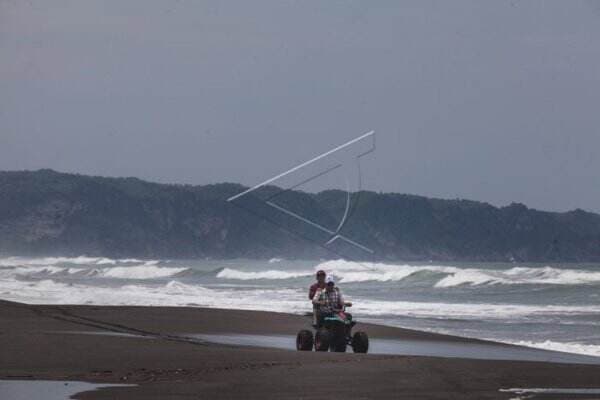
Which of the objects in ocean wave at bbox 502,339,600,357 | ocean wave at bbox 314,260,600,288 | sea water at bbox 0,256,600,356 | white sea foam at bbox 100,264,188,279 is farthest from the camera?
white sea foam at bbox 100,264,188,279

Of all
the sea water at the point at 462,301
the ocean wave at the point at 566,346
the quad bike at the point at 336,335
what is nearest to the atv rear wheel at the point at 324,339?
the quad bike at the point at 336,335

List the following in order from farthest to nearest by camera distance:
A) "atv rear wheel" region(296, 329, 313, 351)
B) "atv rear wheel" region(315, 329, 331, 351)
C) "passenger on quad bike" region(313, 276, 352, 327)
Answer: "atv rear wheel" region(296, 329, 313, 351) → "passenger on quad bike" region(313, 276, 352, 327) → "atv rear wheel" region(315, 329, 331, 351)

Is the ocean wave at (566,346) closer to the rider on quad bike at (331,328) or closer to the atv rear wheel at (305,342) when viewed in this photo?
the rider on quad bike at (331,328)

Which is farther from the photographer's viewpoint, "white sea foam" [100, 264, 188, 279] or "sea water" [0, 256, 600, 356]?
"white sea foam" [100, 264, 188, 279]

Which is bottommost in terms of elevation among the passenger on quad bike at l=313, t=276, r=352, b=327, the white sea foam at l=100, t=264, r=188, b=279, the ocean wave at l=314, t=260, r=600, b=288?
the passenger on quad bike at l=313, t=276, r=352, b=327

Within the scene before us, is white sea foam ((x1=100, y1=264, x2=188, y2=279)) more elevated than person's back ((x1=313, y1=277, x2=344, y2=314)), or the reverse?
white sea foam ((x1=100, y1=264, x2=188, y2=279))

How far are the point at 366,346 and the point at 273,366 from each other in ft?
10.5

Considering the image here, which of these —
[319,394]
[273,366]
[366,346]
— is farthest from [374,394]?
[366,346]

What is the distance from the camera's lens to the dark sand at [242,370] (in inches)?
447

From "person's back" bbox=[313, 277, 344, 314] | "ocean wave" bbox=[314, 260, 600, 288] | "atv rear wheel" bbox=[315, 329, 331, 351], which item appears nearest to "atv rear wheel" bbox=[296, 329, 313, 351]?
"atv rear wheel" bbox=[315, 329, 331, 351]

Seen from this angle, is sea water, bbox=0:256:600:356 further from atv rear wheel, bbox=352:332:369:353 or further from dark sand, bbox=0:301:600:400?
dark sand, bbox=0:301:600:400

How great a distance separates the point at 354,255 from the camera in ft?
488

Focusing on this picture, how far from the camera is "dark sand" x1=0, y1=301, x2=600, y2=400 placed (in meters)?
11.4

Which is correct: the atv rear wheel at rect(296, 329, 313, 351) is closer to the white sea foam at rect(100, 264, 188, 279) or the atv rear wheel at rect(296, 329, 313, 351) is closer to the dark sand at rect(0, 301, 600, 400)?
the dark sand at rect(0, 301, 600, 400)
